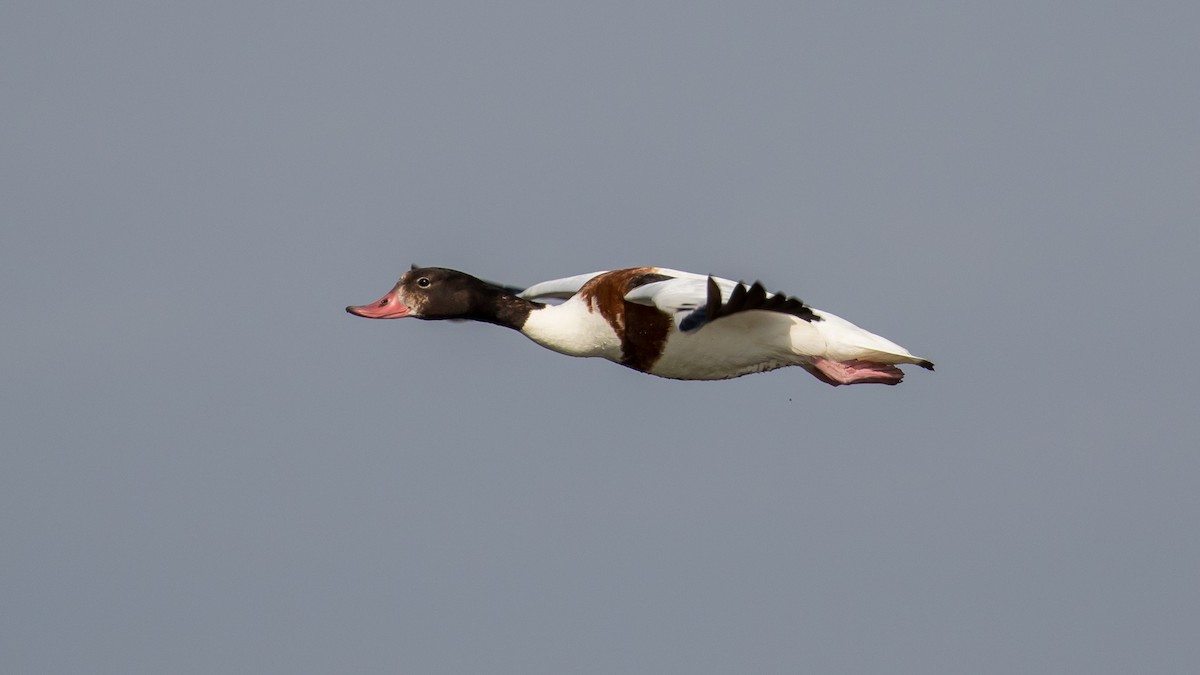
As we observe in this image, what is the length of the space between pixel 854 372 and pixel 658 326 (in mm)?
1279

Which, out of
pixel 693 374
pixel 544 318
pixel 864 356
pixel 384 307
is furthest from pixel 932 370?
pixel 384 307

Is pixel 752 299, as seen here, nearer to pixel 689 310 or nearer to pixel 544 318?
pixel 689 310

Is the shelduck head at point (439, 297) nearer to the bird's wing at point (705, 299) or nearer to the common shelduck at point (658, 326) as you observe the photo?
the common shelduck at point (658, 326)

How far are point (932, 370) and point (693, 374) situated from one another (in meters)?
1.42

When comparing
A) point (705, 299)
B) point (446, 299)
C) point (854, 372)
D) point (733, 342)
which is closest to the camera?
point (705, 299)

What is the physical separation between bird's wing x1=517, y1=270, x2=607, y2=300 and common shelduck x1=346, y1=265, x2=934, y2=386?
0.25 feet

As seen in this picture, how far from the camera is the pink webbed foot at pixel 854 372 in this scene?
460 inches

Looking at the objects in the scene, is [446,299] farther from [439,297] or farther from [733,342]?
[733,342]

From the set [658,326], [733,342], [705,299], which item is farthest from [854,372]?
[705,299]

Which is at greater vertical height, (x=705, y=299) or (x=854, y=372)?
(x=705, y=299)

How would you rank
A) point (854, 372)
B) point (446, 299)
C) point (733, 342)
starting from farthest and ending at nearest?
point (446, 299) → point (854, 372) → point (733, 342)

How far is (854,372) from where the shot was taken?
1175cm

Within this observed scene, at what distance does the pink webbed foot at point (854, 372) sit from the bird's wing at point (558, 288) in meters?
1.56

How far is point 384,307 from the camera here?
40.4ft
